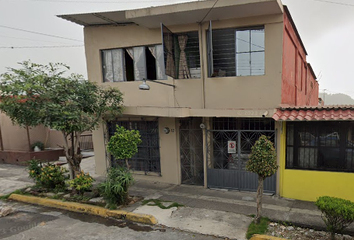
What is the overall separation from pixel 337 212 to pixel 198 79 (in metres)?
5.42

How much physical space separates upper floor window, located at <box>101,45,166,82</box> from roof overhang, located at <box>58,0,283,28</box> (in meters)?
1.02

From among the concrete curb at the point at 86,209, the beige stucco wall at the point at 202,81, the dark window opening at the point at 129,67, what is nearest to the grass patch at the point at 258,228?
the concrete curb at the point at 86,209

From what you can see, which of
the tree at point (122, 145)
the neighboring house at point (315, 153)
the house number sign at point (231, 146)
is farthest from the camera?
the house number sign at point (231, 146)

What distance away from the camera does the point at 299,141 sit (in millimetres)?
7148

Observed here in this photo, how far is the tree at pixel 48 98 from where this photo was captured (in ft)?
22.4

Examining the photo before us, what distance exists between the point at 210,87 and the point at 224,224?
4355 mm

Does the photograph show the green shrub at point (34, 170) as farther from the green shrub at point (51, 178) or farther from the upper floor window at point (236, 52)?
the upper floor window at point (236, 52)

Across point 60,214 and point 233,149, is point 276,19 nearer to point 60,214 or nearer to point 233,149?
point 233,149

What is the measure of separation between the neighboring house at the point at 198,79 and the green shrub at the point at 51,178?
6.82ft

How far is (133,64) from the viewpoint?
9219 mm

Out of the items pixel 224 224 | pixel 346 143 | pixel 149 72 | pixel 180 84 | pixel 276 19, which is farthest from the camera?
pixel 149 72

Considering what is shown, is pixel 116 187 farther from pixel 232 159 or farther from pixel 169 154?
pixel 232 159

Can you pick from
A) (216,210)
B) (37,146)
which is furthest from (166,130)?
(37,146)

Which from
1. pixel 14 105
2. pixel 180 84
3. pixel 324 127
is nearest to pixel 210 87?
pixel 180 84
